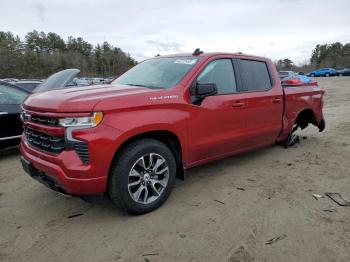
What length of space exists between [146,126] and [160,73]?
1.24 metres

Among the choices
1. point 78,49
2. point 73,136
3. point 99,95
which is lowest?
point 73,136

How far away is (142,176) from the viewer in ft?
12.3

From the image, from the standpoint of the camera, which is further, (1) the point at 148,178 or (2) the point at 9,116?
(2) the point at 9,116

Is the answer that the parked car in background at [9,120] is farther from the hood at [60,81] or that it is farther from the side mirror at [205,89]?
the side mirror at [205,89]

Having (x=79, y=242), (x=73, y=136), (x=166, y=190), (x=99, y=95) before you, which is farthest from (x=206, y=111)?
(x=79, y=242)

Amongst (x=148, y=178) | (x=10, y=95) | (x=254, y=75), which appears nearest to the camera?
(x=148, y=178)

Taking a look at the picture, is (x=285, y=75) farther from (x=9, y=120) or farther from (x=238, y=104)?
(x=9, y=120)

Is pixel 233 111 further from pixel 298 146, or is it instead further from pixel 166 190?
pixel 298 146

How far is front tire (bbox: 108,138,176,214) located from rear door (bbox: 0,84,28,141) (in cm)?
349

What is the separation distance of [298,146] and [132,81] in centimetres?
382

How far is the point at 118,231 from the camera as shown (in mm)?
3441

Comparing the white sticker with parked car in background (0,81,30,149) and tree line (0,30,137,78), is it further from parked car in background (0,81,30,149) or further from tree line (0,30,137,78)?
tree line (0,30,137,78)

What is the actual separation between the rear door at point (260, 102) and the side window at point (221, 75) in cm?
22

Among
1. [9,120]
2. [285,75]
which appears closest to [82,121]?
[9,120]
